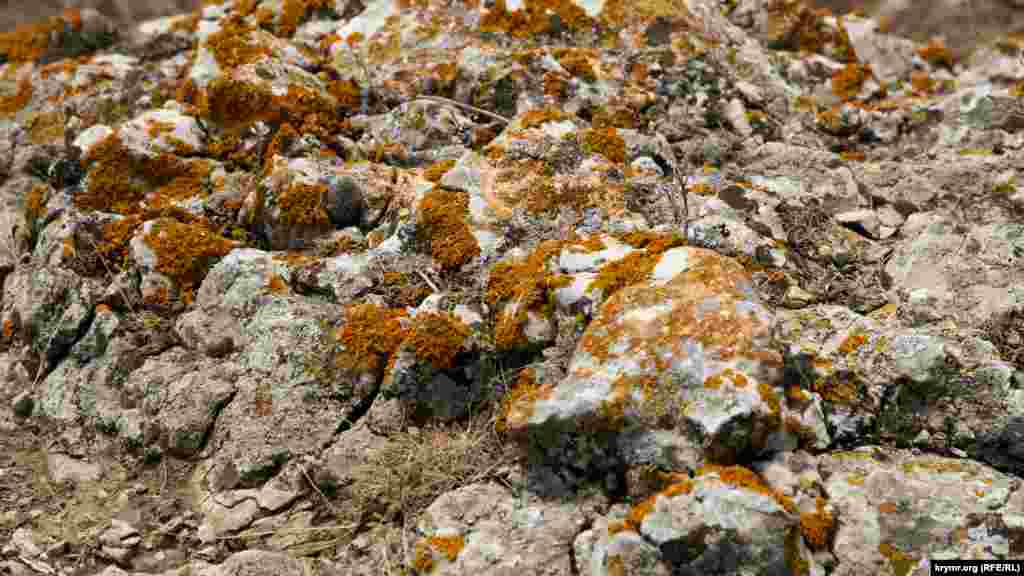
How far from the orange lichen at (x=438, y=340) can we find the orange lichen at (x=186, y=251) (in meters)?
2.00

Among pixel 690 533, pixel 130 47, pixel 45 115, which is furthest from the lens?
pixel 130 47

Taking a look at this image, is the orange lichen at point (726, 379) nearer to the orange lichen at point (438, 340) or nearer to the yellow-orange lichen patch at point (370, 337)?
the orange lichen at point (438, 340)

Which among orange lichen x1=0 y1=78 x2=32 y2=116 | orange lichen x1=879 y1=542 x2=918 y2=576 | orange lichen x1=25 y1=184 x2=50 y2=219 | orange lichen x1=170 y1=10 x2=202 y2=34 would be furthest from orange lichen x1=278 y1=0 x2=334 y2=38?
orange lichen x1=879 y1=542 x2=918 y2=576

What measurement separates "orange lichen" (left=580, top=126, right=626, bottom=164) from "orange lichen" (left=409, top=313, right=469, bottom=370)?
77.8 inches

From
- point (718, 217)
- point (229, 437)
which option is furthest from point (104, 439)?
point (718, 217)

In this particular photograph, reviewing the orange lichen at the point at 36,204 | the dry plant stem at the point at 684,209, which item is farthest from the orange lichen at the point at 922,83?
the orange lichen at the point at 36,204

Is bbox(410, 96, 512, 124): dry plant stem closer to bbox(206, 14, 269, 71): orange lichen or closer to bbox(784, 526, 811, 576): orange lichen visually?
bbox(206, 14, 269, 71): orange lichen

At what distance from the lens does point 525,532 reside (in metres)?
4.38

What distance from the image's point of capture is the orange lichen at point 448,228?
5711mm

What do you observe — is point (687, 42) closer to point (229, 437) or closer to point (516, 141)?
point (516, 141)

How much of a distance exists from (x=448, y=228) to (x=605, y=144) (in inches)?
59.9

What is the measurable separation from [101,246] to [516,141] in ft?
11.6

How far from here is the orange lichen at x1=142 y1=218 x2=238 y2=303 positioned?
241 inches

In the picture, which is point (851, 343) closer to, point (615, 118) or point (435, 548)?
point (435, 548)
